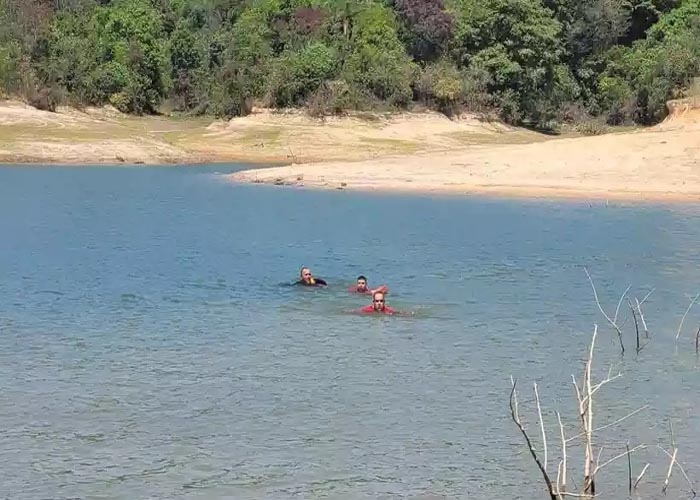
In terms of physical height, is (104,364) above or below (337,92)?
below

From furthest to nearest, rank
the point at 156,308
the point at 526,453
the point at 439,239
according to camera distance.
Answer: the point at 439,239, the point at 156,308, the point at 526,453

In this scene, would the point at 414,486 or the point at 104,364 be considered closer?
the point at 414,486

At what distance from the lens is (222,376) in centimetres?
1602

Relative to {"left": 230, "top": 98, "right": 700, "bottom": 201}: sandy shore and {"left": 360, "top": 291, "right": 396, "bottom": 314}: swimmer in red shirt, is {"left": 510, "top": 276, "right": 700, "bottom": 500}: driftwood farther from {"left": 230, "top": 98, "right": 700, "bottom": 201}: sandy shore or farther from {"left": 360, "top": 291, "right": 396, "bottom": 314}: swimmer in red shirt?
{"left": 230, "top": 98, "right": 700, "bottom": 201}: sandy shore

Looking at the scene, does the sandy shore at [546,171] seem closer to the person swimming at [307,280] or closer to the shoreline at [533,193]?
the shoreline at [533,193]

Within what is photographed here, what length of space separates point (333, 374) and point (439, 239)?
50.1 feet

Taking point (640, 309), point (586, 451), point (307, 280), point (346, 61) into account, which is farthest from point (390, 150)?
point (586, 451)

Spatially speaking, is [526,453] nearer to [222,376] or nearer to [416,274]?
[222,376]

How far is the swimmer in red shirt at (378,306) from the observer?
2036 cm

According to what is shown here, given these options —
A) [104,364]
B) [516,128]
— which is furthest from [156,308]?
[516,128]

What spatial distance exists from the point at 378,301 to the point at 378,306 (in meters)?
0.14

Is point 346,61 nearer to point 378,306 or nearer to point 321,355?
point 378,306

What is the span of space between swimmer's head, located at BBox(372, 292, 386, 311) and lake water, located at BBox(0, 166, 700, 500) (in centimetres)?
36

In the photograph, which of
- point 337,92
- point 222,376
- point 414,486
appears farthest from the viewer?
point 337,92
